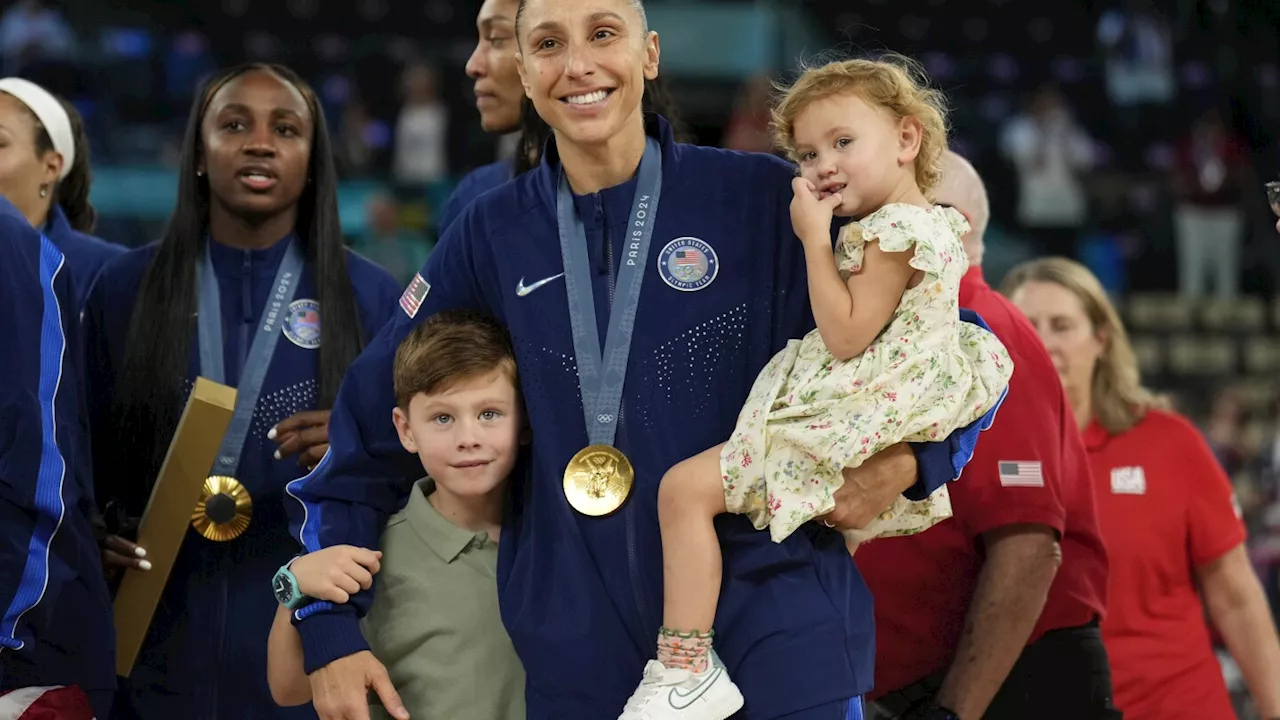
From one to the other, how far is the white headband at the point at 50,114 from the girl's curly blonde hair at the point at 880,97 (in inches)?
79.9

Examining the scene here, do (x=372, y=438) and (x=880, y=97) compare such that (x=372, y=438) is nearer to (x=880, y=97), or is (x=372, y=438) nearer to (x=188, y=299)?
(x=188, y=299)

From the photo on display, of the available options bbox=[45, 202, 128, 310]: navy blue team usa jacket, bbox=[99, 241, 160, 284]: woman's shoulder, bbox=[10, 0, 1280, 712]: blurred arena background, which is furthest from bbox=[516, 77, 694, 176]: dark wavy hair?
bbox=[10, 0, 1280, 712]: blurred arena background

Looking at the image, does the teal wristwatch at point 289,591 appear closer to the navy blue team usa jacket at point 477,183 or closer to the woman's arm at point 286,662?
the woman's arm at point 286,662

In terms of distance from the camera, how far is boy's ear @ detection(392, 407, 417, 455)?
3008 mm

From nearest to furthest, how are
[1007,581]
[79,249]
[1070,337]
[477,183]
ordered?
[1007,581] → [79,249] → [477,183] → [1070,337]

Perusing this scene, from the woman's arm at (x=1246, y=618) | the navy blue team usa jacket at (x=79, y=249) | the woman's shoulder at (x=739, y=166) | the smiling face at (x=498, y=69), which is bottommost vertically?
the woman's arm at (x=1246, y=618)

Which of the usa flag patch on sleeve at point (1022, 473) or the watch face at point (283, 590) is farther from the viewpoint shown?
the usa flag patch on sleeve at point (1022, 473)

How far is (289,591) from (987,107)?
12301 mm

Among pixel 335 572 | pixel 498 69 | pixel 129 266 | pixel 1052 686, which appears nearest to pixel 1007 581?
pixel 1052 686

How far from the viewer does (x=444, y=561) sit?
304 cm

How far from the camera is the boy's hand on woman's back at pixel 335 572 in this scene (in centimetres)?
285

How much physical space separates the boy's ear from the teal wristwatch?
303mm

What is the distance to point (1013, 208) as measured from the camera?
13.3 metres

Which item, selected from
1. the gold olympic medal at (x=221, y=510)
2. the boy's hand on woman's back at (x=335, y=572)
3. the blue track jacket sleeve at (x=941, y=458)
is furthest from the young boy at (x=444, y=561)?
the blue track jacket sleeve at (x=941, y=458)
